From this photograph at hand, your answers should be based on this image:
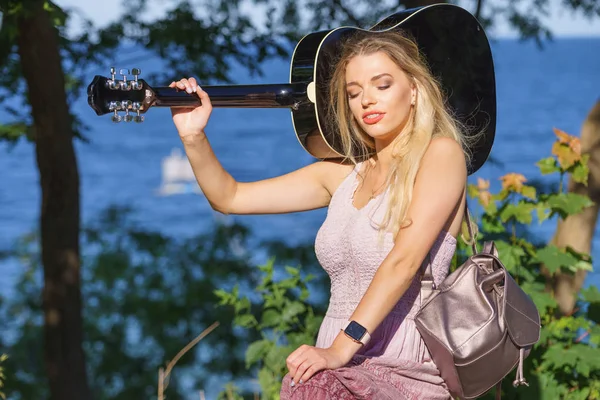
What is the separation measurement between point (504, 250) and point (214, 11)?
12.0 feet

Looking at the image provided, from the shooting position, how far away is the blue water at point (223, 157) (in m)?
29.7

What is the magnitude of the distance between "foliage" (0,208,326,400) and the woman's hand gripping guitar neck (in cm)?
665

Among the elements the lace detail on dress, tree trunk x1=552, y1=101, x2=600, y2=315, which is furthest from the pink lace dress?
tree trunk x1=552, y1=101, x2=600, y2=315

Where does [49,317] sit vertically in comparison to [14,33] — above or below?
below

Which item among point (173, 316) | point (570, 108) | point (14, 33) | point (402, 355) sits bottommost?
point (173, 316)

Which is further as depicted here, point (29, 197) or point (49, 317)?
point (29, 197)

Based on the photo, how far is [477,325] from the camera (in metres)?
2.57

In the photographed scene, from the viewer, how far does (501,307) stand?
259 cm

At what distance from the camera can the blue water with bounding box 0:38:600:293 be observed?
97.5 ft

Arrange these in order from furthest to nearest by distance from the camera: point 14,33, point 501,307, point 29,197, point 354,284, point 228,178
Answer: point 29,197 < point 14,33 < point 228,178 < point 354,284 < point 501,307

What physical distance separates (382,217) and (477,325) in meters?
0.39

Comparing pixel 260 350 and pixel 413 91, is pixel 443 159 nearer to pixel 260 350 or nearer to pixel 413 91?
pixel 413 91

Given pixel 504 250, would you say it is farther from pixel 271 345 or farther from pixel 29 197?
pixel 29 197

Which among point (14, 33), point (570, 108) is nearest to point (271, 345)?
point (14, 33)
